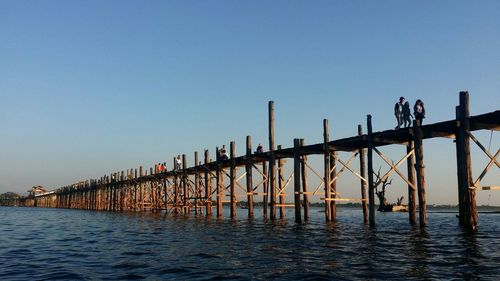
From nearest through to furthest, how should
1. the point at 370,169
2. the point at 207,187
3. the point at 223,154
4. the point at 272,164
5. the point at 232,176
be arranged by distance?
the point at 370,169, the point at 272,164, the point at 232,176, the point at 223,154, the point at 207,187

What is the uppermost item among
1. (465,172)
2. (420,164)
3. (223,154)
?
(223,154)

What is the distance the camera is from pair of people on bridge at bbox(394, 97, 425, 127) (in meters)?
19.2

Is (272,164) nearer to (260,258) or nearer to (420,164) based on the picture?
(420,164)

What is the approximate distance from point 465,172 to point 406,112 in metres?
4.93

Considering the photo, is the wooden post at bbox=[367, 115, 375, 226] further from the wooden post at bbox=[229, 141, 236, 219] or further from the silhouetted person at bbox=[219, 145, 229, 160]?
the silhouetted person at bbox=[219, 145, 229, 160]

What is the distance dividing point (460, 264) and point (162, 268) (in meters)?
7.20

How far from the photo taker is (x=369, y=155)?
19859mm

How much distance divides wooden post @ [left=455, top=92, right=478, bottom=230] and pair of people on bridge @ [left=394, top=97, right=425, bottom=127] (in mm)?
2874

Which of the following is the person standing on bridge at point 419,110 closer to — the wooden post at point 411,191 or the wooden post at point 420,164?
the wooden post at point 420,164

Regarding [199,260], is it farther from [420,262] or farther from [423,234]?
[423,234]

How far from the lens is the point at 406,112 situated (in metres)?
19.9

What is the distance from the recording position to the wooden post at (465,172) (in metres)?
15.5

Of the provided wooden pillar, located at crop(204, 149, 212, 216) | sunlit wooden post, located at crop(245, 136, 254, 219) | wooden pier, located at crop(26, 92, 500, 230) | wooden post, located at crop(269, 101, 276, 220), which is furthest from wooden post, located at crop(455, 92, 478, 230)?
wooden pillar, located at crop(204, 149, 212, 216)

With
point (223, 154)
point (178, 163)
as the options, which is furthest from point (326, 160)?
point (178, 163)
